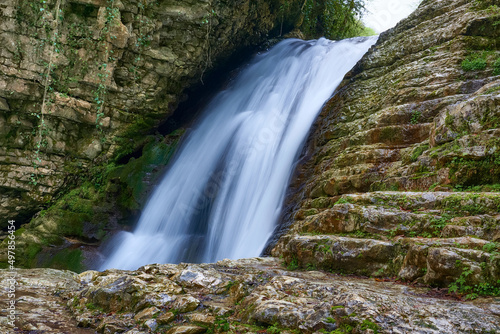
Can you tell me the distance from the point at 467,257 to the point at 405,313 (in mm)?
1132

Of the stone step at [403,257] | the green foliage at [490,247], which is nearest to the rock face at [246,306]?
the stone step at [403,257]

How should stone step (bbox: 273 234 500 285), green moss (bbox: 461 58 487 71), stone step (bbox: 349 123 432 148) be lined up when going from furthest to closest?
green moss (bbox: 461 58 487 71), stone step (bbox: 349 123 432 148), stone step (bbox: 273 234 500 285)

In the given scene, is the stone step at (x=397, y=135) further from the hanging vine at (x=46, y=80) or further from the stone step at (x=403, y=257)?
the hanging vine at (x=46, y=80)

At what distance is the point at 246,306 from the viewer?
132 inches

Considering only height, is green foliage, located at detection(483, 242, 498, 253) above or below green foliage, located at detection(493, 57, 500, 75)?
below

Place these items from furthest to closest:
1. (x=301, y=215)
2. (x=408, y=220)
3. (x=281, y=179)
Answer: (x=281, y=179) < (x=301, y=215) < (x=408, y=220)

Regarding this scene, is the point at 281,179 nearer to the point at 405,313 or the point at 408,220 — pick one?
the point at 408,220

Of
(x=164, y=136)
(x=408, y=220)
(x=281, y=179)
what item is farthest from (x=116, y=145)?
(x=408, y=220)

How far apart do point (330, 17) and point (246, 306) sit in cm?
1677

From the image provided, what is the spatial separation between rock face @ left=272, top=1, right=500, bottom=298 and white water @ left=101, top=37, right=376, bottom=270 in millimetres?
989

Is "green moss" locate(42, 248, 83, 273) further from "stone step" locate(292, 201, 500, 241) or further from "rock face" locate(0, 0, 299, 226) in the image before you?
"stone step" locate(292, 201, 500, 241)

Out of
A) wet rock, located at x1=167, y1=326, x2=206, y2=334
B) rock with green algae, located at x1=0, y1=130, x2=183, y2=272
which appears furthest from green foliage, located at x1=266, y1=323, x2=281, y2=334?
rock with green algae, located at x1=0, y1=130, x2=183, y2=272

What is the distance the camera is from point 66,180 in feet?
36.9

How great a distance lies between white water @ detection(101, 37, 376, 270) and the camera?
8.42 m
